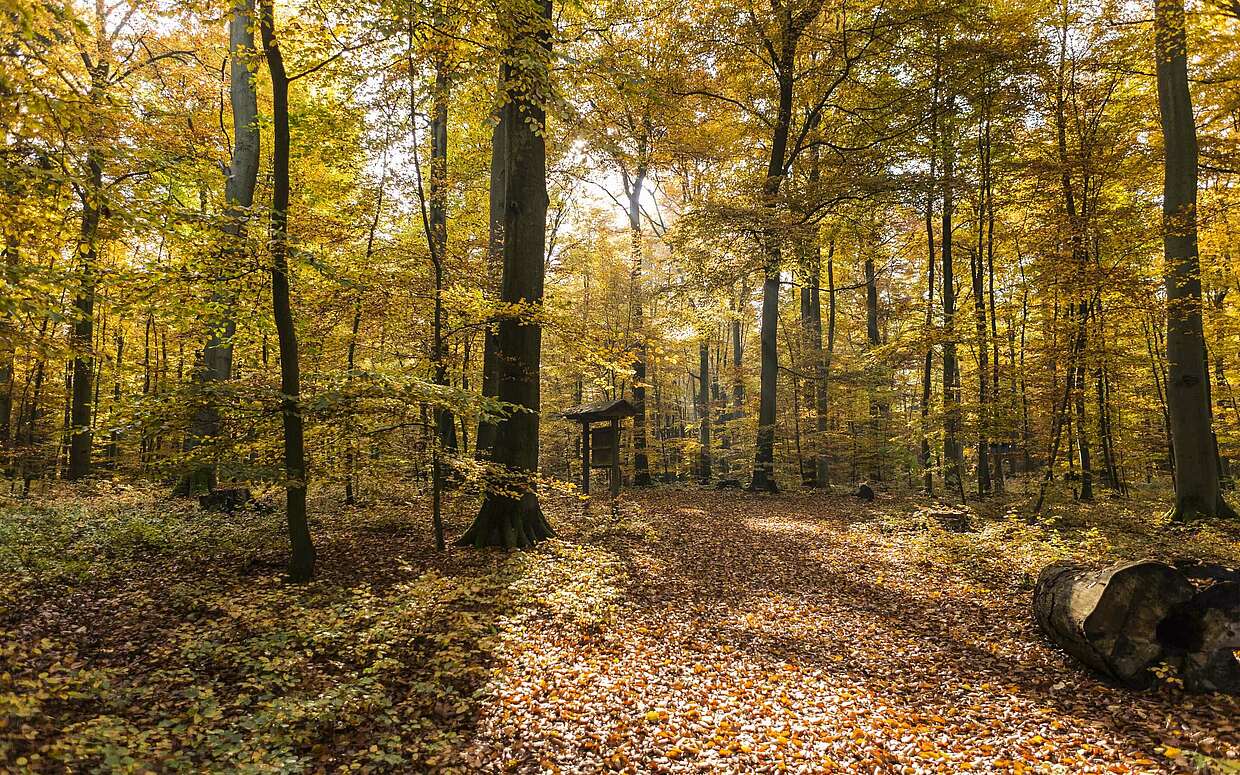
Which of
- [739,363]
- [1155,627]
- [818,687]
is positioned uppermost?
[739,363]

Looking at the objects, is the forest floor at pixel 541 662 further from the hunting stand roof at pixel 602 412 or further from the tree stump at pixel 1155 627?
the hunting stand roof at pixel 602 412

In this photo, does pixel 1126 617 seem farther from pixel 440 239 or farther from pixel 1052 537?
pixel 440 239

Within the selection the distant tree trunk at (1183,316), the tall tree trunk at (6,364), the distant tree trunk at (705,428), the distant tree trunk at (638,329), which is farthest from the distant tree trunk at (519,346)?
the distant tree trunk at (705,428)

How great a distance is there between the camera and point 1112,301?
34.6ft

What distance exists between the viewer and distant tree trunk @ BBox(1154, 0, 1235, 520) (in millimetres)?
9617

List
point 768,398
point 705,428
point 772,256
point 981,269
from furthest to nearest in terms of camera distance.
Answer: point 705,428
point 768,398
point 772,256
point 981,269

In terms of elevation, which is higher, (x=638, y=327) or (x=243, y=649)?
(x=638, y=327)

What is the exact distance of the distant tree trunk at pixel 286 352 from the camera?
598 centimetres

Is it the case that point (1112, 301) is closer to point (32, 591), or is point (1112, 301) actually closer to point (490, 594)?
point (490, 594)

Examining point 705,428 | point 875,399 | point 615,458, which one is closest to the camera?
point 615,458

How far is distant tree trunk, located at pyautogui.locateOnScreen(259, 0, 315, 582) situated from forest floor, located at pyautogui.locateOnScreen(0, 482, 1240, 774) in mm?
495

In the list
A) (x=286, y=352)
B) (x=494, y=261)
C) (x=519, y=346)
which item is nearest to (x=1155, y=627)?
(x=519, y=346)

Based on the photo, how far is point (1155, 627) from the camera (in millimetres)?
4574

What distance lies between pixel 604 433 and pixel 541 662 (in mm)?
7465
